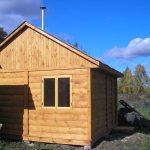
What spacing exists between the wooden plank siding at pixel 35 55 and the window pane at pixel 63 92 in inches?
21.2

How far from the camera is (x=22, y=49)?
560 inches

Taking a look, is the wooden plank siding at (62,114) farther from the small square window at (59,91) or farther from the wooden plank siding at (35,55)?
the wooden plank siding at (35,55)

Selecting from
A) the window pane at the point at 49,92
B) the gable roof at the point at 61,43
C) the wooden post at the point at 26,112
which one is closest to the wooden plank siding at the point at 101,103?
the gable roof at the point at 61,43

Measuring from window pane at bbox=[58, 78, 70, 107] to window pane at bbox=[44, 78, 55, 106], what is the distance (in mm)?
251

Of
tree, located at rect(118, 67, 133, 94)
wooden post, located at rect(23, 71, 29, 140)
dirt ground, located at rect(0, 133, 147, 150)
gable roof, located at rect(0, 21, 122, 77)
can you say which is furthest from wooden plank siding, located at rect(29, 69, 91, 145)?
tree, located at rect(118, 67, 133, 94)

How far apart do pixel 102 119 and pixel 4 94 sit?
4174 millimetres

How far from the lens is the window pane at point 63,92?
13195mm

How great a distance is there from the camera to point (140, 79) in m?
69.6

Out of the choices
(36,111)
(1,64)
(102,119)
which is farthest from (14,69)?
(102,119)

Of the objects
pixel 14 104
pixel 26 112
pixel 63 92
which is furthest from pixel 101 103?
pixel 14 104

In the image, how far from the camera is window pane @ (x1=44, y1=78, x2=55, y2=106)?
13375 mm

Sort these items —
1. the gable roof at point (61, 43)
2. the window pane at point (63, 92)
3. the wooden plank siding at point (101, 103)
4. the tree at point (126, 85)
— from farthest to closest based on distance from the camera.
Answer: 1. the tree at point (126, 85)
2. the wooden plank siding at point (101, 103)
3. the window pane at point (63, 92)
4. the gable roof at point (61, 43)

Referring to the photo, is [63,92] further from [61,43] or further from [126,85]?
[126,85]

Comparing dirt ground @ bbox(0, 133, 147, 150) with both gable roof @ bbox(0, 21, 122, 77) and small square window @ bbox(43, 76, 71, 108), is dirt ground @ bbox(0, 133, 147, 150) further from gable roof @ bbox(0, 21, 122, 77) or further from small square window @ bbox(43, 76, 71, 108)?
gable roof @ bbox(0, 21, 122, 77)
